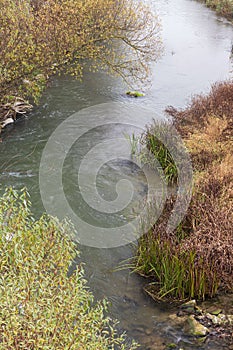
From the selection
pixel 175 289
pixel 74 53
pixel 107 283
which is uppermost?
pixel 74 53

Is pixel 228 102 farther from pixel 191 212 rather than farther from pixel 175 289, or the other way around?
pixel 175 289

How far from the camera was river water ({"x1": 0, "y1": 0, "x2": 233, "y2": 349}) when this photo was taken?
7.00 meters

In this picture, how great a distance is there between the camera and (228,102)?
45.0 feet

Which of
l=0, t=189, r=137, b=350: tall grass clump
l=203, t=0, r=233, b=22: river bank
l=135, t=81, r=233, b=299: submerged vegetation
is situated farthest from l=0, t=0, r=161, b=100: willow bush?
l=203, t=0, r=233, b=22: river bank

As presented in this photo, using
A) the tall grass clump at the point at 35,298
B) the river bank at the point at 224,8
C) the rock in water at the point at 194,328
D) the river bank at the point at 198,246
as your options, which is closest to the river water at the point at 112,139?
the rock in water at the point at 194,328

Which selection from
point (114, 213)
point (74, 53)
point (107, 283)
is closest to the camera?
point (107, 283)

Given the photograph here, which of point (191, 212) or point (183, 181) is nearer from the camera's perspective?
point (191, 212)

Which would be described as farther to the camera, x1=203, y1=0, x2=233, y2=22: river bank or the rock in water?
x1=203, y1=0, x2=233, y2=22: river bank

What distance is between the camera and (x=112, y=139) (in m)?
13.9

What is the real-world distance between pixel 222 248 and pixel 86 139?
25.3ft

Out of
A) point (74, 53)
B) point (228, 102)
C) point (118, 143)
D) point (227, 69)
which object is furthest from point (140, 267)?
point (227, 69)

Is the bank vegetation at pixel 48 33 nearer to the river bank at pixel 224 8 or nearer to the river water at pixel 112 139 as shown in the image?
the river water at pixel 112 139

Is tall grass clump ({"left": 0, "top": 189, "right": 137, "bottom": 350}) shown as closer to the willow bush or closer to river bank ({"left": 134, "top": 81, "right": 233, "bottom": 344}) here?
river bank ({"left": 134, "top": 81, "right": 233, "bottom": 344})

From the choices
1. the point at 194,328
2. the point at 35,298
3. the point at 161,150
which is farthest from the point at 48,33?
the point at 35,298
